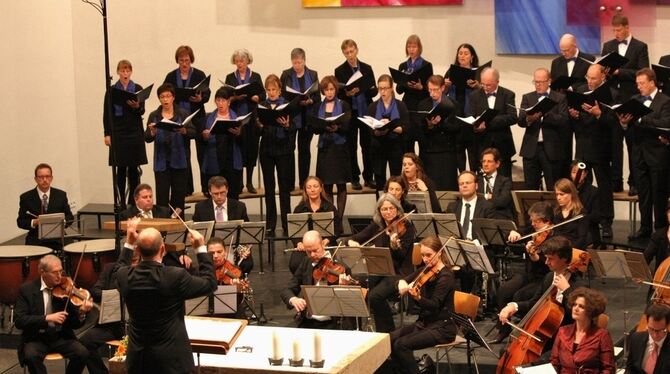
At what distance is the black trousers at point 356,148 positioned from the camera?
12.0m

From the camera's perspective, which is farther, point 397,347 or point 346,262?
point 346,262

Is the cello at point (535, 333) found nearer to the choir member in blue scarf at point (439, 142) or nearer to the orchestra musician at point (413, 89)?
the choir member in blue scarf at point (439, 142)

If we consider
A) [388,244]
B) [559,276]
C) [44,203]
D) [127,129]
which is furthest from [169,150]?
[559,276]

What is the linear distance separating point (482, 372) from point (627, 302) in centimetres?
175

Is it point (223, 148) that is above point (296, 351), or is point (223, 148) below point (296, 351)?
above

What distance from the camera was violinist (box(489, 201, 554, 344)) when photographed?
8906 mm

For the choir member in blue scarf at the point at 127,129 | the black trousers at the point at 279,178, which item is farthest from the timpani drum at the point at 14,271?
the black trousers at the point at 279,178

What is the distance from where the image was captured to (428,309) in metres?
8.32

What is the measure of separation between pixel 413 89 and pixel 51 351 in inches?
185

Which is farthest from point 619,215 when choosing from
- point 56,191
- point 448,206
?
point 56,191

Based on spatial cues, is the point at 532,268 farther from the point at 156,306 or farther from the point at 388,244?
the point at 156,306

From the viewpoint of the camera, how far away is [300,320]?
8.84 m

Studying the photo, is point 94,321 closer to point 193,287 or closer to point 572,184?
point 193,287

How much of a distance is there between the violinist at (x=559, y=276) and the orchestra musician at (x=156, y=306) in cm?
246
